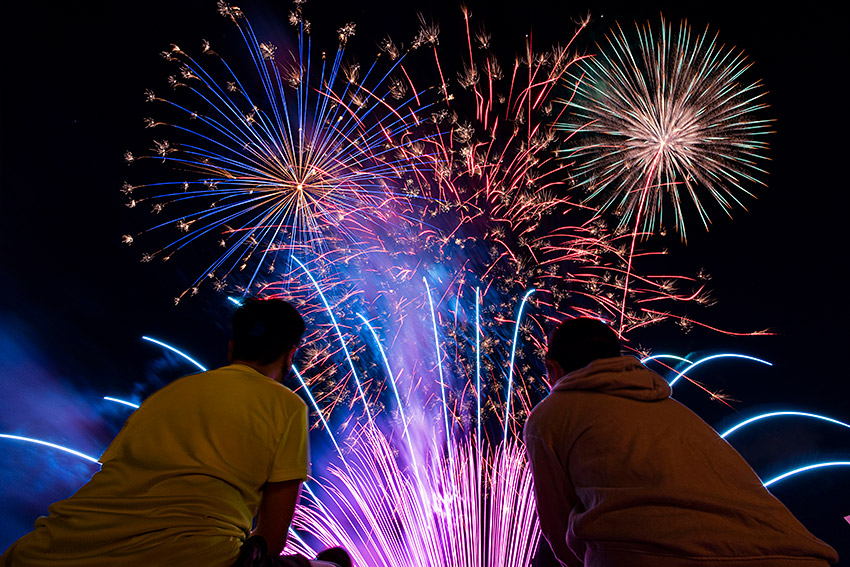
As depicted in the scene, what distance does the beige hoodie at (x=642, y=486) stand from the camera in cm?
140

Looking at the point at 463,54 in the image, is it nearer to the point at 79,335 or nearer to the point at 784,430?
the point at 79,335

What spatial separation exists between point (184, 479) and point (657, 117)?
678cm

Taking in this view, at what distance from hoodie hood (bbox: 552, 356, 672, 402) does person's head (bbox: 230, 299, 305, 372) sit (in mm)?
1380

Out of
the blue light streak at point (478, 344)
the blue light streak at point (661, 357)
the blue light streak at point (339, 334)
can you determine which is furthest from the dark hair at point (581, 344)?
the blue light streak at point (661, 357)

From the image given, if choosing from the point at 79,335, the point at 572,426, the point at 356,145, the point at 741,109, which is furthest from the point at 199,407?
the point at 741,109

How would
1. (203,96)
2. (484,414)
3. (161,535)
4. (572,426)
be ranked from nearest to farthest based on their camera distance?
(161,535)
(572,426)
(203,96)
(484,414)

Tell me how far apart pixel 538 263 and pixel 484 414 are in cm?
262

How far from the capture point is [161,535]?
4.49 feet

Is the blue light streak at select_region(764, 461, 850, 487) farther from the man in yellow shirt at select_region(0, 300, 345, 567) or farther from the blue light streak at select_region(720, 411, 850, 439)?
the man in yellow shirt at select_region(0, 300, 345, 567)

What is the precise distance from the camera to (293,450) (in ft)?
5.72

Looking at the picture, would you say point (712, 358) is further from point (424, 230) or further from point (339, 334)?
point (339, 334)

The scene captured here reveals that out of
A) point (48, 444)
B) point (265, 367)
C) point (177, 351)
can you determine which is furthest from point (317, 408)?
point (265, 367)

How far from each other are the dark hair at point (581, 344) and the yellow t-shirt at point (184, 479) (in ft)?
4.55

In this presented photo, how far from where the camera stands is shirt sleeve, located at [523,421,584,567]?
181cm
